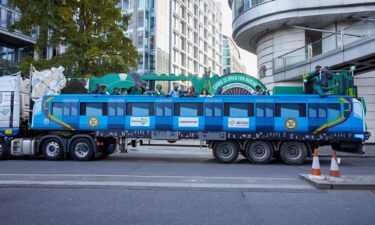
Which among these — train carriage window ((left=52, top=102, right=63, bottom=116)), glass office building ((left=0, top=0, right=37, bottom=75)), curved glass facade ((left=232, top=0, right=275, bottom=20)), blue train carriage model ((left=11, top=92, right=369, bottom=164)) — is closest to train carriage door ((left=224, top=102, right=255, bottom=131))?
blue train carriage model ((left=11, top=92, right=369, bottom=164))

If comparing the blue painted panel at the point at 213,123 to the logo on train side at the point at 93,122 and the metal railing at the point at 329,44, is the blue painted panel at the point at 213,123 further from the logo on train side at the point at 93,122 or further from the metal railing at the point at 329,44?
the metal railing at the point at 329,44

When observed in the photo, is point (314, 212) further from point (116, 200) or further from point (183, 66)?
point (183, 66)

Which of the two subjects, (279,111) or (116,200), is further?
(279,111)

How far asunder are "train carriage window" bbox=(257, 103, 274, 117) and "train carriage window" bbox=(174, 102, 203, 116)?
7.76ft

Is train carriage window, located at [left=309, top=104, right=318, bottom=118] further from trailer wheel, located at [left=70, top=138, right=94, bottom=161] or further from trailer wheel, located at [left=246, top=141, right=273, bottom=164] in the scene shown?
trailer wheel, located at [left=70, top=138, right=94, bottom=161]

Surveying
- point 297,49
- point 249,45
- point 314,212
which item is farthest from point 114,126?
point 249,45

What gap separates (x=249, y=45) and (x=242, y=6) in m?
4.67

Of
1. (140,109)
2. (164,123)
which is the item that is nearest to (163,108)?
(164,123)

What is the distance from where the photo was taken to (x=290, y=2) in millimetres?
22594

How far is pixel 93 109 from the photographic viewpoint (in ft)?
44.7

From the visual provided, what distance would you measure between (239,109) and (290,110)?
2051 mm

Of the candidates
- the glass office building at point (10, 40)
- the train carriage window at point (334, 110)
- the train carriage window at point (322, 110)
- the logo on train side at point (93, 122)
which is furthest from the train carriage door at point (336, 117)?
the glass office building at point (10, 40)

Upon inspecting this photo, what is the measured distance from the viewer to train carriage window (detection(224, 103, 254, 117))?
1296 cm

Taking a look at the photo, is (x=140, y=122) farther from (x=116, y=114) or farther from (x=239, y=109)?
(x=239, y=109)
